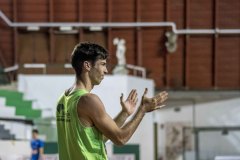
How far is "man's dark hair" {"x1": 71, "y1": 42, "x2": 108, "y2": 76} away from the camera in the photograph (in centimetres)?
494

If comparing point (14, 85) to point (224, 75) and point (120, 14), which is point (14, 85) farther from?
point (224, 75)

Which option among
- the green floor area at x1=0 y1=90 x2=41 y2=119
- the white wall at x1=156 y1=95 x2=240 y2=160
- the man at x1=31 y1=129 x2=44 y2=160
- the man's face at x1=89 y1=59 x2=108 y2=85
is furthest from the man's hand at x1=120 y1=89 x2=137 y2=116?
the white wall at x1=156 y1=95 x2=240 y2=160

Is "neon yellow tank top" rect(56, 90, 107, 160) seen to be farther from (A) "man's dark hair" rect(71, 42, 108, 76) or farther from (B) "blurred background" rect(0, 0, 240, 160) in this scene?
(B) "blurred background" rect(0, 0, 240, 160)

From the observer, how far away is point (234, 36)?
105 ft

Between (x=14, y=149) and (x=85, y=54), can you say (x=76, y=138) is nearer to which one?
(x=85, y=54)

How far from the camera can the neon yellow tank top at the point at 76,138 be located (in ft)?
15.9

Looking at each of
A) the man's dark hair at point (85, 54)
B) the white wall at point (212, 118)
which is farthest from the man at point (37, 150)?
the man's dark hair at point (85, 54)

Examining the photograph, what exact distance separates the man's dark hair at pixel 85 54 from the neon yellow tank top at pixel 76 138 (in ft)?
0.63

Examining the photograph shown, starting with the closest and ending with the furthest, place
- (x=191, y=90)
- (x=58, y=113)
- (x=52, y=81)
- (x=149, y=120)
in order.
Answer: (x=58, y=113)
(x=52, y=81)
(x=149, y=120)
(x=191, y=90)

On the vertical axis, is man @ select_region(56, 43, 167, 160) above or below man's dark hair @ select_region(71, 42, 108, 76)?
below

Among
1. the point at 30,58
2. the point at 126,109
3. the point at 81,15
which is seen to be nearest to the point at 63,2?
the point at 81,15

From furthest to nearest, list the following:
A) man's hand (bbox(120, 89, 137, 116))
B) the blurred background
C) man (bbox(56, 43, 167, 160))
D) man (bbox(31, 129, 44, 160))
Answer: the blurred background → man (bbox(31, 129, 44, 160)) → man's hand (bbox(120, 89, 137, 116)) → man (bbox(56, 43, 167, 160))

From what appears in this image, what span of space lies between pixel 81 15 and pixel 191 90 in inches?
240

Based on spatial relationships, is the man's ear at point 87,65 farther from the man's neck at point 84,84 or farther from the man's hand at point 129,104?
the man's hand at point 129,104
